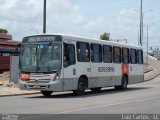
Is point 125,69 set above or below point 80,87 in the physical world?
above

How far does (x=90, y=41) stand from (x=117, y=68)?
4224 mm

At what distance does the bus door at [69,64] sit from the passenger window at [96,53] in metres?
2.28

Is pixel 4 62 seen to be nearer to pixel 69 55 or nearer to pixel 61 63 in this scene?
pixel 69 55

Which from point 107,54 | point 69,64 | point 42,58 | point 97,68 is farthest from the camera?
point 107,54

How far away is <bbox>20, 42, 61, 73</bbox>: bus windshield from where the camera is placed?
Answer: 23.5 meters

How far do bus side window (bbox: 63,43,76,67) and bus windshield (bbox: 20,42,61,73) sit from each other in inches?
17.2

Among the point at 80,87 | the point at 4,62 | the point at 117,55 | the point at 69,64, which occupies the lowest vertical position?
the point at 80,87

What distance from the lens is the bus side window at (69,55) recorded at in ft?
78.4

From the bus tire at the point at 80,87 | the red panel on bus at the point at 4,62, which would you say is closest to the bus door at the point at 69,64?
the bus tire at the point at 80,87

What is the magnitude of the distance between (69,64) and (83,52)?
178 centimetres

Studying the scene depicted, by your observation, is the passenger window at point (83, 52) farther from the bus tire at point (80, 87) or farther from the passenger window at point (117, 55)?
the passenger window at point (117, 55)

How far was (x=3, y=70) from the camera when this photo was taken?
170 ft

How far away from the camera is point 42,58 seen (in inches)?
935

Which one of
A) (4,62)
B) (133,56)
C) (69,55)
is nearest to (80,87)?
(69,55)
